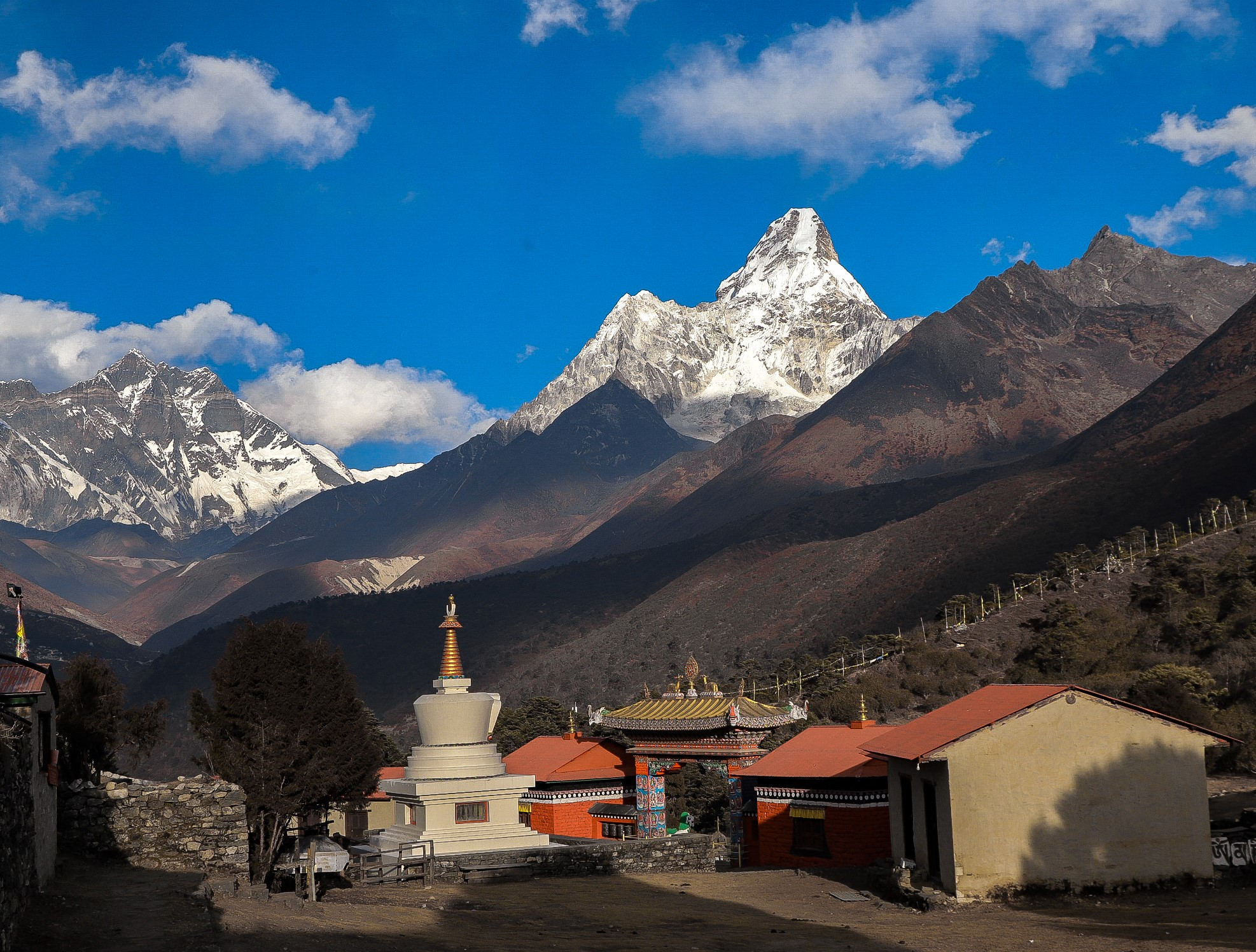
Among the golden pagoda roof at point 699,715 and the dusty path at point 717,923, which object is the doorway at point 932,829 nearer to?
the dusty path at point 717,923

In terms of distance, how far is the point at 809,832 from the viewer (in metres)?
28.7

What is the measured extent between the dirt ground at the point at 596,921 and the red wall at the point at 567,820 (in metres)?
10.3

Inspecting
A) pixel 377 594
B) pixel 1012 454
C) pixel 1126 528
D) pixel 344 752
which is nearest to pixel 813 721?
pixel 344 752

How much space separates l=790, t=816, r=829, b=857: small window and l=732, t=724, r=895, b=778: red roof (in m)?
1.15

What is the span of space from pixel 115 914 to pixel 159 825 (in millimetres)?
5831

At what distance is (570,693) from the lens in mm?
98438

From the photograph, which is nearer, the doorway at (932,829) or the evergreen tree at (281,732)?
the doorway at (932,829)

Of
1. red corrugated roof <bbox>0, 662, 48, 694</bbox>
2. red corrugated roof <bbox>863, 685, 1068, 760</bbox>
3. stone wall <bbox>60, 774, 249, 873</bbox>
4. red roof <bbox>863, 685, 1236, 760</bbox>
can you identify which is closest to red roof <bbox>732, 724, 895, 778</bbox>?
red corrugated roof <bbox>863, 685, 1068, 760</bbox>

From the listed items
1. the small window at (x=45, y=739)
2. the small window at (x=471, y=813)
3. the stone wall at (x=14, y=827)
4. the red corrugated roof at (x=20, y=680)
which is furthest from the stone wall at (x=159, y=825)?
the small window at (x=471, y=813)

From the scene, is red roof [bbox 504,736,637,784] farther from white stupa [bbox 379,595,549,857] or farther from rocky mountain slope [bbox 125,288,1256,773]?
rocky mountain slope [bbox 125,288,1256,773]

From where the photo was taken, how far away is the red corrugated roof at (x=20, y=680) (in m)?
18.8

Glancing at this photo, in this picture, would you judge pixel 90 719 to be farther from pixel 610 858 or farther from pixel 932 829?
pixel 932 829

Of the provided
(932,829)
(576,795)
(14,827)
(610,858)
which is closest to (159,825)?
(14,827)

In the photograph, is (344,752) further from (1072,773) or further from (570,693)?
(570,693)
